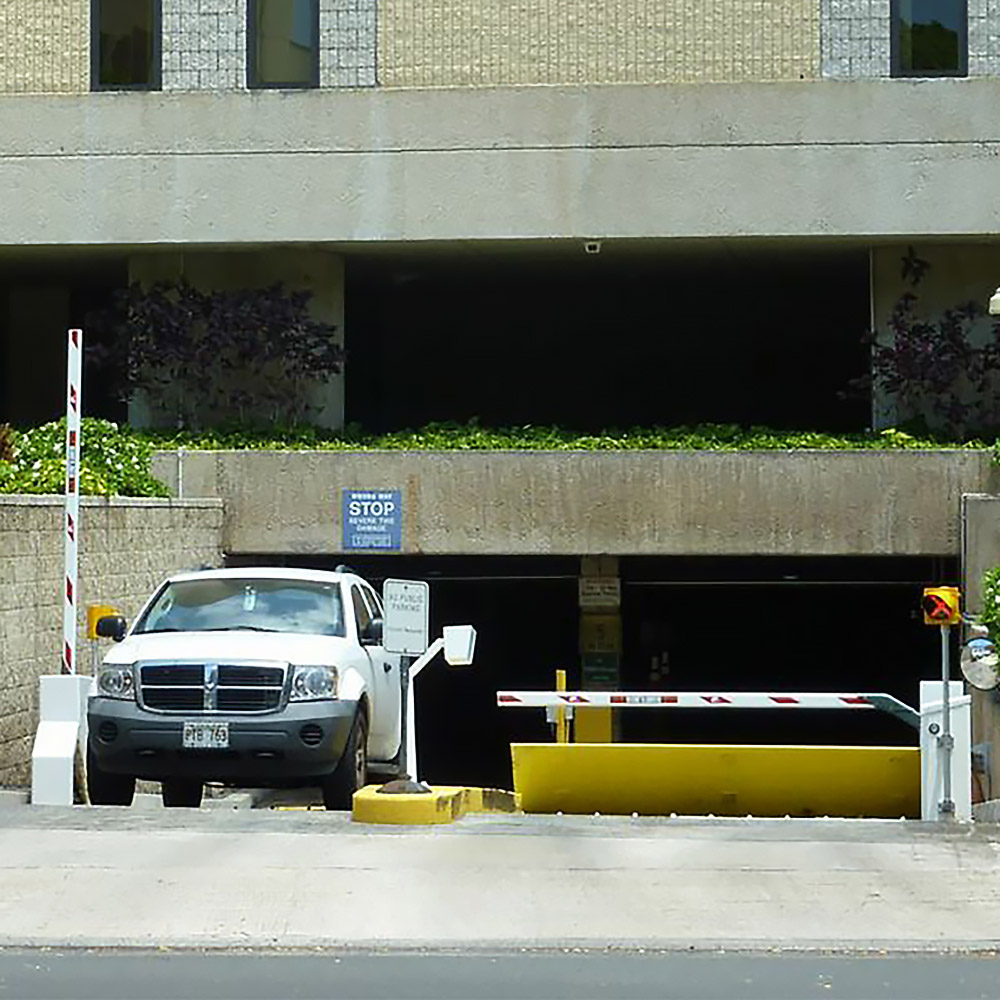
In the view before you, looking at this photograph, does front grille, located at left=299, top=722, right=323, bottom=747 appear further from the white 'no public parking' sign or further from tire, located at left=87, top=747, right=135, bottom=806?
tire, located at left=87, top=747, right=135, bottom=806

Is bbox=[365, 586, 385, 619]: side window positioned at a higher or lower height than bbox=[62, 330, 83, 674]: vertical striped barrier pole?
lower

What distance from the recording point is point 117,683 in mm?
14930

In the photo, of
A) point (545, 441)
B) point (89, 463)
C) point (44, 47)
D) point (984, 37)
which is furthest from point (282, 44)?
point (984, 37)

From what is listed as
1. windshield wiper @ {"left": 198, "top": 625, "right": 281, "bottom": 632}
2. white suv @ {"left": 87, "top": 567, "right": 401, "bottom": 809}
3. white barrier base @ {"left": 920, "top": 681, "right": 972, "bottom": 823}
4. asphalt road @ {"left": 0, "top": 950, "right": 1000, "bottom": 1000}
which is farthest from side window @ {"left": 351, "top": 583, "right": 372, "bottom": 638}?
asphalt road @ {"left": 0, "top": 950, "right": 1000, "bottom": 1000}

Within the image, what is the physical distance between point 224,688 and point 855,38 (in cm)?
1172

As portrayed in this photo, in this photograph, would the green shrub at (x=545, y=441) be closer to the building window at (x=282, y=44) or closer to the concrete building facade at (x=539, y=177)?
the concrete building facade at (x=539, y=177)

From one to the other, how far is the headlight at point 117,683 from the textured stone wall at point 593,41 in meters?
10.1

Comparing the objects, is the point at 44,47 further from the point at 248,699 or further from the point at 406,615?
the point at 406,615

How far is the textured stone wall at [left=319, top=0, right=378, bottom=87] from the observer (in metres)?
23.2

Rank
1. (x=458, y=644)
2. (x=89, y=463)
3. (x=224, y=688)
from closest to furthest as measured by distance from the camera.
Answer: (x=224, y=688), (x=458, y=644), (x=89, y=463)

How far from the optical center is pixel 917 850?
13273 millimetres

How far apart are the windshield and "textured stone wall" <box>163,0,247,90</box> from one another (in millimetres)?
8910

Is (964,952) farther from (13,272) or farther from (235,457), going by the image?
(13,272)

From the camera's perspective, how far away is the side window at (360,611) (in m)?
16.1
